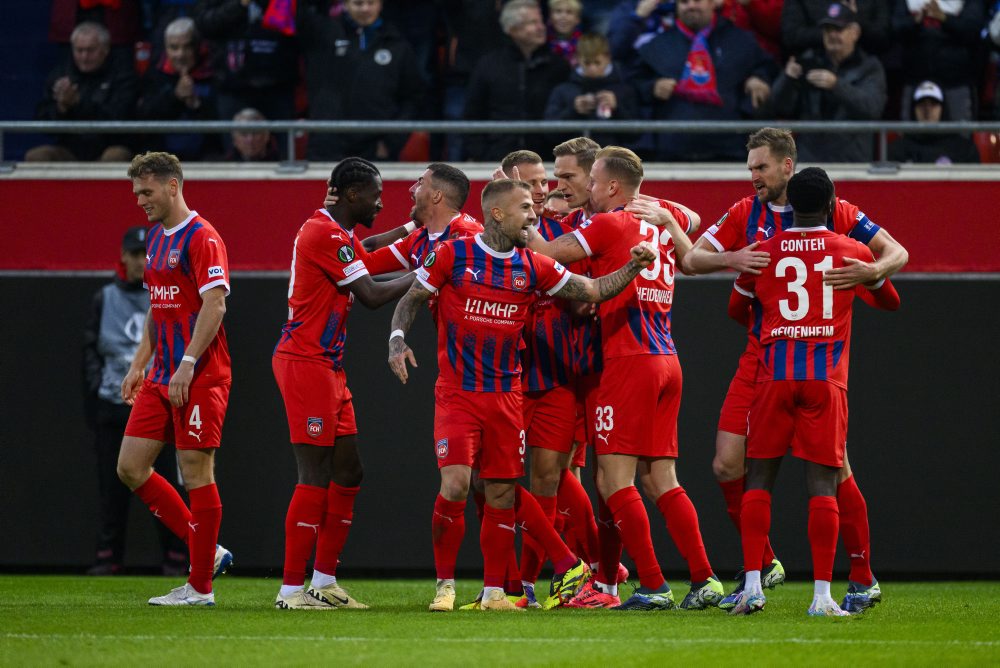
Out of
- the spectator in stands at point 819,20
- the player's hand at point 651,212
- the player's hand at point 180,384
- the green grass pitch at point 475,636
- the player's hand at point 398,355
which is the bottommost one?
the green grass pitch at point 475,636

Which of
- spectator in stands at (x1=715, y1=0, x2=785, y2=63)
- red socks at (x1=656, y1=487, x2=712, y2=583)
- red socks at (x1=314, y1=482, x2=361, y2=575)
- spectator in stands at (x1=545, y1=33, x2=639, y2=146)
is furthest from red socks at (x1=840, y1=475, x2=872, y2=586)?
spectator in stands at (x1=715, y1=0, x2=785, y2=63)

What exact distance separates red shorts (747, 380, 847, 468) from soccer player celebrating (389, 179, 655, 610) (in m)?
0.96

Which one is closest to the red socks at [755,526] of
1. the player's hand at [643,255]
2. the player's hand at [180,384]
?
the player's hand at [643,255]

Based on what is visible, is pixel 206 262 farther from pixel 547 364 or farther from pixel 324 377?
pixel 547 364

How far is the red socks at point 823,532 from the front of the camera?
22.2 ft

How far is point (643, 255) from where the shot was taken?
6.88m

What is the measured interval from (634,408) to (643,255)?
895 mm

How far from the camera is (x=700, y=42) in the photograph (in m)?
11.5

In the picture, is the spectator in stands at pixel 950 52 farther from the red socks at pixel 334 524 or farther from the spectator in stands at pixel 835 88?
the red socks at pixel 334 524

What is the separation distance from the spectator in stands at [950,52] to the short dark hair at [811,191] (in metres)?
5.10

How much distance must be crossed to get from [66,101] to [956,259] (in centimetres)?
763

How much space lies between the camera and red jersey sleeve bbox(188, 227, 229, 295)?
7.57 m

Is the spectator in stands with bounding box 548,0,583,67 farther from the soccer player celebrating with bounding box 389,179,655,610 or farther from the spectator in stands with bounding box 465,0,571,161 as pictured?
the soccer player celebrating with bounding box 389,179,655,610

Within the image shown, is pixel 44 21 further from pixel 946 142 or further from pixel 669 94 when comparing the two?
pixel 946 142
